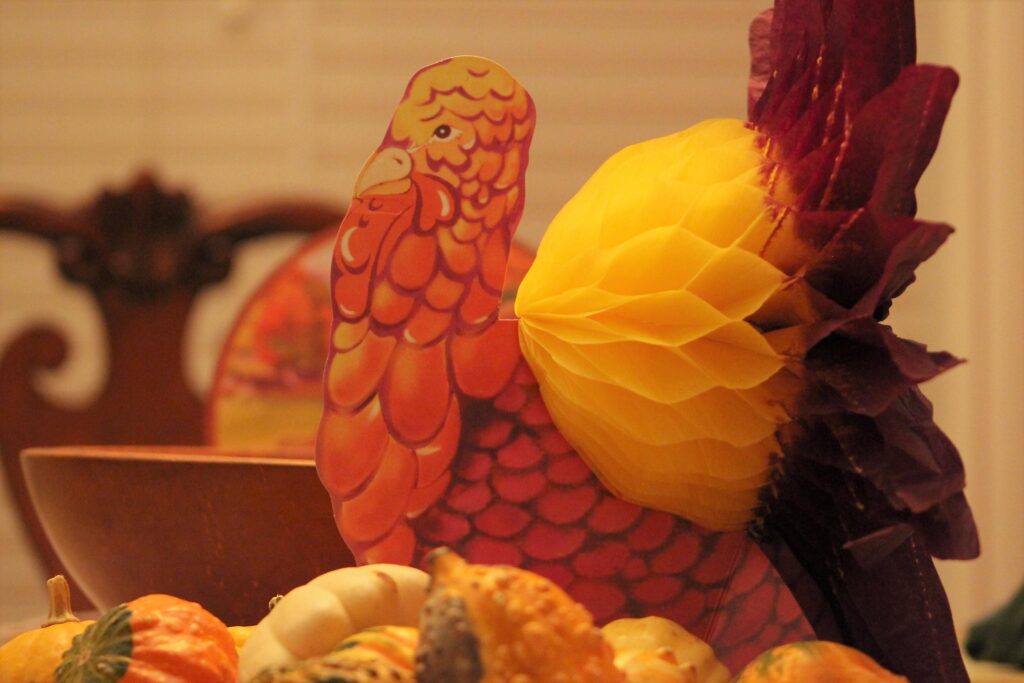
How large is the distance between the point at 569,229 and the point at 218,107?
7.55 ft

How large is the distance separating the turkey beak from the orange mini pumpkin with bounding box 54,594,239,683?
0.41ft

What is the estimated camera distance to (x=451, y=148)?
0.35m

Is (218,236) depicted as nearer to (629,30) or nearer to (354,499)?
(629,30)

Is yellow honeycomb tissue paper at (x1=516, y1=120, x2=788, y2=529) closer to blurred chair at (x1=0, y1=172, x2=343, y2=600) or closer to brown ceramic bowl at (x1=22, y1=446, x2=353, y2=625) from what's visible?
brown ceramic bowl at (x1=22, y1=446, x2=353, y2=625)

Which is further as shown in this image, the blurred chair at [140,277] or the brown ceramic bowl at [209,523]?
the blurred chair at [140,277]

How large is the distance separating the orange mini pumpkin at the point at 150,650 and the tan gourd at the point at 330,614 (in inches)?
1.0

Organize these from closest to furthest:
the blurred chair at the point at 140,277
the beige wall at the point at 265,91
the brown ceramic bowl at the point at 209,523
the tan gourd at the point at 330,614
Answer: the tan gourd at the point at 330,614 < the brown ceramic bowl at the point at 209,523 < the blurred chair at the point at 140,277 < the beige wall at the point at 265,91

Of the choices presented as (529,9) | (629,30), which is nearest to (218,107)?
(529,9)

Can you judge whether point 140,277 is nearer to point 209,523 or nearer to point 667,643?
point 209,523

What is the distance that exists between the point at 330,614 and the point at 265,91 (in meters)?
2.37

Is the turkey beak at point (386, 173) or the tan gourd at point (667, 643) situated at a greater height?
the turkey beak at point (386, 173)

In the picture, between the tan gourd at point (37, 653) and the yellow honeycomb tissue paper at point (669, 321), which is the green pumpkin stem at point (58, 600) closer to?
the tan gourd at point (37, 653)

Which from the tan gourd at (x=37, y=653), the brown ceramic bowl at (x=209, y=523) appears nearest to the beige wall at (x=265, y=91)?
the brown ceramic bowl at (x=209, y=523)

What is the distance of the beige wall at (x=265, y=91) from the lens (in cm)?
246
